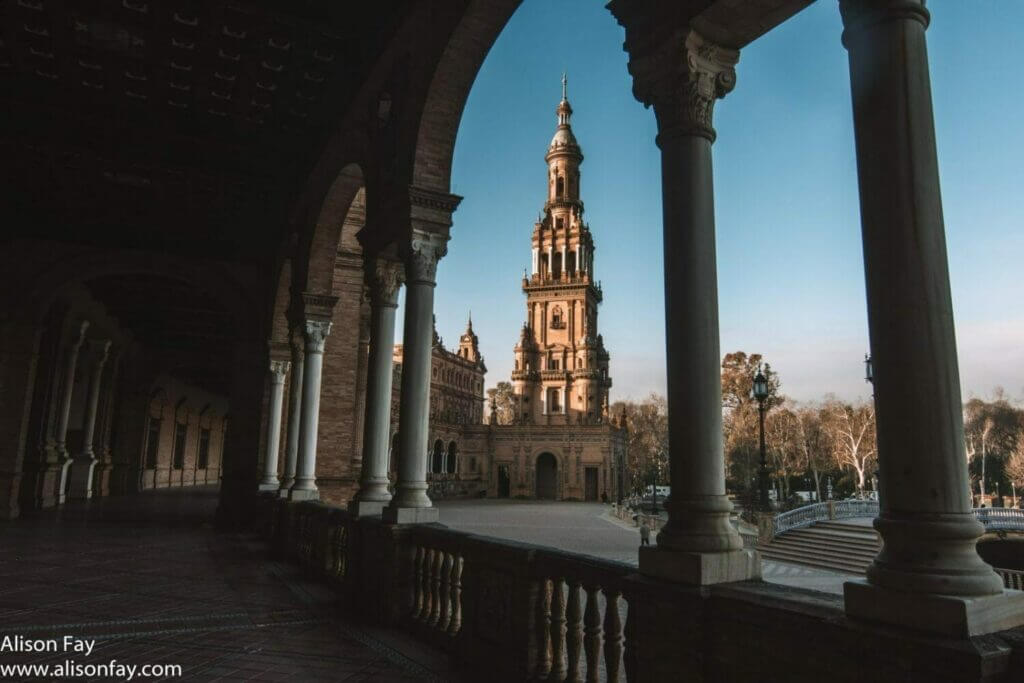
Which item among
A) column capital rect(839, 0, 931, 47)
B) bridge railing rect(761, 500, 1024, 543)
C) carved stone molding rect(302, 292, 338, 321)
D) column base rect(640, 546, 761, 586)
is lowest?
bridge railing rect(761, 500, 1024, 543)

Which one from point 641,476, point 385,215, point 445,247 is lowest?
point 641,476

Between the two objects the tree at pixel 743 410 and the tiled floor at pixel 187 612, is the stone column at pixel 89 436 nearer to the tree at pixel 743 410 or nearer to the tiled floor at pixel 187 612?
the tiled floor at pixel 187 612

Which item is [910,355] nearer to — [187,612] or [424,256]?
[424,256]

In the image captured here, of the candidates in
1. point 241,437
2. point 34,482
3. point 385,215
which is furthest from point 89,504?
point 385,215

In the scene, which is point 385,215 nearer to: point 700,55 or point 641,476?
point 700,55

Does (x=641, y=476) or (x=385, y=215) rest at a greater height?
(x=385, y=215)

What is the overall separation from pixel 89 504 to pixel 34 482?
119 inches

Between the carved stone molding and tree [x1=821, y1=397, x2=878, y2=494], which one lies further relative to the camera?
tree [x1=821, y1=397, x2=878, y2=494]

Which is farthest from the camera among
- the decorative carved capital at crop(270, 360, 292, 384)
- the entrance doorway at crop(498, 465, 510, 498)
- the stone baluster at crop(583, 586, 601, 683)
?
the entrance doorway at crop(498, 465, 510, 498)

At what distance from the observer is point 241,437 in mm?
15211

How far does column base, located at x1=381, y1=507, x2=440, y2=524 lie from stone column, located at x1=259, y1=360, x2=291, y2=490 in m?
7.92

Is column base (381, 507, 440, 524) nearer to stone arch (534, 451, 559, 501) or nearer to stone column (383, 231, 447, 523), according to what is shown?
stone column (383, 231, 447, 523)

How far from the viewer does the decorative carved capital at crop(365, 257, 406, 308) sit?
8.46 m

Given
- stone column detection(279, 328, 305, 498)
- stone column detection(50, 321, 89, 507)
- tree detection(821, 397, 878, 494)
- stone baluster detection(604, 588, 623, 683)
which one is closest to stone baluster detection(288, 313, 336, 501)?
stone column detection(279, 328, 305, 498)
